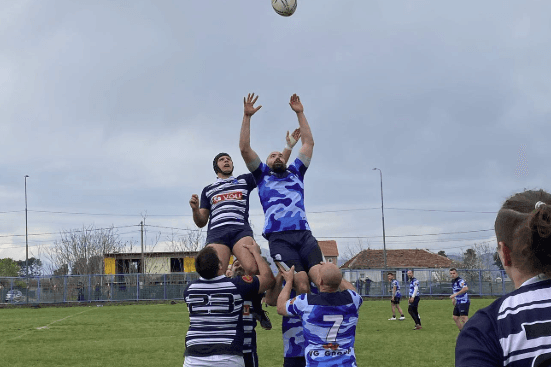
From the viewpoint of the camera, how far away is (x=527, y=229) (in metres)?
2.39

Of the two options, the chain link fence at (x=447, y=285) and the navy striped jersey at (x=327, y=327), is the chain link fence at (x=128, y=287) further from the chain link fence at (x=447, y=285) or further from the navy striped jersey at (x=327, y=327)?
the navy striped jersey at (x=327, y=327)

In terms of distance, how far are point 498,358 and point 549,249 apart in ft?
1.66

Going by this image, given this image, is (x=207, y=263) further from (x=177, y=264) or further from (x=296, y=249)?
(x=177, y=264)

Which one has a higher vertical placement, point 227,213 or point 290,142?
point 290,142

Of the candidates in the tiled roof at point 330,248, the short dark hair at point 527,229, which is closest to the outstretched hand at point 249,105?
the short dark hair at point 527,229

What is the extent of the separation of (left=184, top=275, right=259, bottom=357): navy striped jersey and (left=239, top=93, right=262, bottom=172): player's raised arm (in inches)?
68.2

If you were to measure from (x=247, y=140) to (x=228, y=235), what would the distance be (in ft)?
4.14

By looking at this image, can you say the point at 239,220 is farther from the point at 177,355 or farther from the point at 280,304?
the point at 177,355

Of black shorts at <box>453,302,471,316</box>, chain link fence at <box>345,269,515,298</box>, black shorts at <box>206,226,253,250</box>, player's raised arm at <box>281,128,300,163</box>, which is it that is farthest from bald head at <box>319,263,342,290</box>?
chain link fence at <box>345,269,515,298</box>

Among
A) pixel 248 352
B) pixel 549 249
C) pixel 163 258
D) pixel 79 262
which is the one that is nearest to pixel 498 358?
pixel 549 249

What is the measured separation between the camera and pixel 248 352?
23.4ft

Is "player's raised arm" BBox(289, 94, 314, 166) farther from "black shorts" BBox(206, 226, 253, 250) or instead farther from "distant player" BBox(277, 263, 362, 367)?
"distant player" BBox(277, 263, 362, 367)

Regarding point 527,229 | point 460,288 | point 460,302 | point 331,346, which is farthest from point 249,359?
point 460,288

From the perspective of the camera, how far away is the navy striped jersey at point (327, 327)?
5.70m
